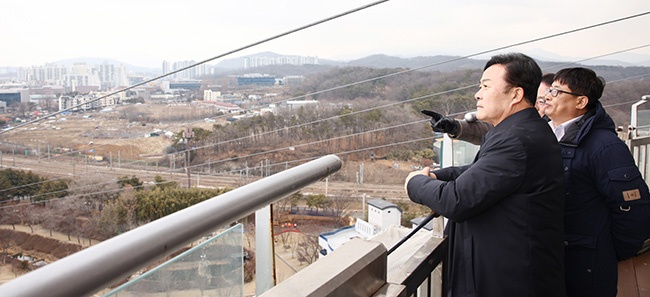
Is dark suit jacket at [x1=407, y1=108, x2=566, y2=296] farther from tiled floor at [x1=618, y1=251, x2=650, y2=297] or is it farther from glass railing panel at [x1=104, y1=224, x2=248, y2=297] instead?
tiled floor at [x1=618, y1=251, x2=650, y2=297]

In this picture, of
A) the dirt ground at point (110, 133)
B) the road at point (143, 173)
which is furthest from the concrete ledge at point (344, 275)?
the dirt ground at point (110, 133)

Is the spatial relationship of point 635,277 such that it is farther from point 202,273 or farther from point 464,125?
point 202,273

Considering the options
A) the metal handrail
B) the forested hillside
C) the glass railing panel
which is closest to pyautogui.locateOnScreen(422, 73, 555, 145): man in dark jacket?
the glass railing panel

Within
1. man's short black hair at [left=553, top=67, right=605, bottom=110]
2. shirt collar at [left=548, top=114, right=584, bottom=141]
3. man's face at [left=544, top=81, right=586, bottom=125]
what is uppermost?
man's short black hair at [left=553, top=67, right=605, bottom=110]

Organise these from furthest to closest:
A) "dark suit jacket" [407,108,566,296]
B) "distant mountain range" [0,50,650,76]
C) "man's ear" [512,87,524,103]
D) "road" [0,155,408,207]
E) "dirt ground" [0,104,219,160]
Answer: "dirt ground" [0,104,219,160]
"road" [0,155,408,207]
"distant mountain range" [0,50,650,76]
"man's ear" [512,87,524,103]
"dark suit jacket" [407,108,566,296]

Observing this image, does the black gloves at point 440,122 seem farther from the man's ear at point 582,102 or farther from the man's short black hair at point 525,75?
the man's ear at point 582,102
